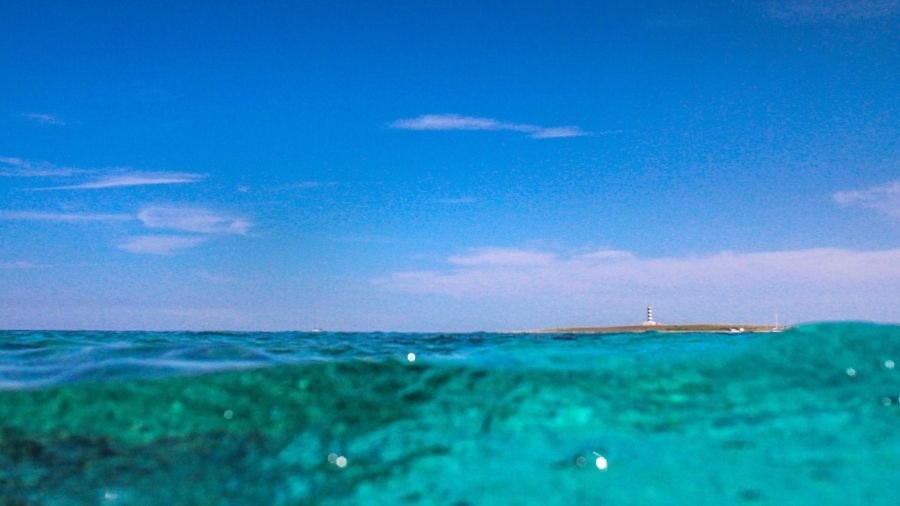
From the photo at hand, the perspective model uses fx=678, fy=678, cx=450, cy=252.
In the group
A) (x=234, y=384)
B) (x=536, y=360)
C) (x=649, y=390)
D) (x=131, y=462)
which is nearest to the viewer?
(x=131, y=462)

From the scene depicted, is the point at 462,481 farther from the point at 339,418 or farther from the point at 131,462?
the point at 131,462

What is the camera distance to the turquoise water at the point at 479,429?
4.90 m

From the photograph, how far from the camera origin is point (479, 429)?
5844 millimetres

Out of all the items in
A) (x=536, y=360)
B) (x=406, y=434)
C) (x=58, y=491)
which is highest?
(x=536, y=360)

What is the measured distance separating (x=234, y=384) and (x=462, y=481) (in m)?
3.25

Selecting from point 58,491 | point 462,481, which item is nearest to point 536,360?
point 462,481

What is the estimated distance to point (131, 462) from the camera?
602 centimetres

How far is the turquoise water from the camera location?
4.90 meters

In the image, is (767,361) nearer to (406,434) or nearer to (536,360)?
(536,360)

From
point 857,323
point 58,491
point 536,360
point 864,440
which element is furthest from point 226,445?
point 857,323

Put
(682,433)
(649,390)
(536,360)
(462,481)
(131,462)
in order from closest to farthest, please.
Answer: (462,481) < (682,433) < (131,462) < (649,390) < (536,360)

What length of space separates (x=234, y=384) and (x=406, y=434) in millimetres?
2357

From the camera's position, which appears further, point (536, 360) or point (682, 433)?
point (536, 360)

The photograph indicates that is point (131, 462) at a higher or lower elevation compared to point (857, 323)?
lower
